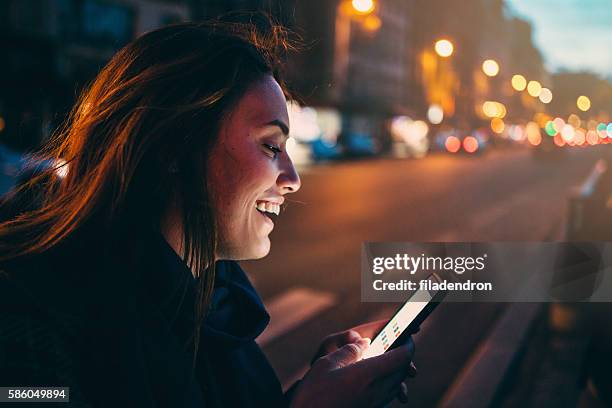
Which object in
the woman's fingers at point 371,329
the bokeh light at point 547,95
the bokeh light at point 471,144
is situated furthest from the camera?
the bokeh light at point 471,144

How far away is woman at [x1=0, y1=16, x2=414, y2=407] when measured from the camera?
107 centimetres

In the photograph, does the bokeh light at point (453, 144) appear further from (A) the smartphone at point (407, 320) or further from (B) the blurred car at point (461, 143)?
(A) the smartphone at point (407, 320)

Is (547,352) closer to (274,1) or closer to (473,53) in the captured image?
(274,1)

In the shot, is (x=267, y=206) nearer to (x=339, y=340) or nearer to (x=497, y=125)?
(x=339, y=340)

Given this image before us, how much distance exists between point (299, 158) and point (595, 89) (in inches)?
746

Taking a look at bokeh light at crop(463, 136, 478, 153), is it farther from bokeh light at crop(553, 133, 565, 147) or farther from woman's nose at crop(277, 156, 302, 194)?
woman's nose at crop(277, 156, 302, 194)

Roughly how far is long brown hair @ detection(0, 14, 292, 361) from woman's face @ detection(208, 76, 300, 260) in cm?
3

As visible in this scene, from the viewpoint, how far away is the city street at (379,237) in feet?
15.8

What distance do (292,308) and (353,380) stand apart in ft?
14.8

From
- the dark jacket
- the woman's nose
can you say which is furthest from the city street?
the dark jacket

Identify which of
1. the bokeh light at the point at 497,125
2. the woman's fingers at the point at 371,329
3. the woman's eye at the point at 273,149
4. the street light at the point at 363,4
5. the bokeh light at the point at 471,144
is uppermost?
the street light at the point at 363,4

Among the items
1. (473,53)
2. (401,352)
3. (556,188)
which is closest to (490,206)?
(556,188)

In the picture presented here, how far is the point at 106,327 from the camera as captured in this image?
1087 millimetres

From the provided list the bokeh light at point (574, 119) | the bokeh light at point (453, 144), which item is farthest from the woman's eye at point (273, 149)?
the bokeh light at point (453, 144)
